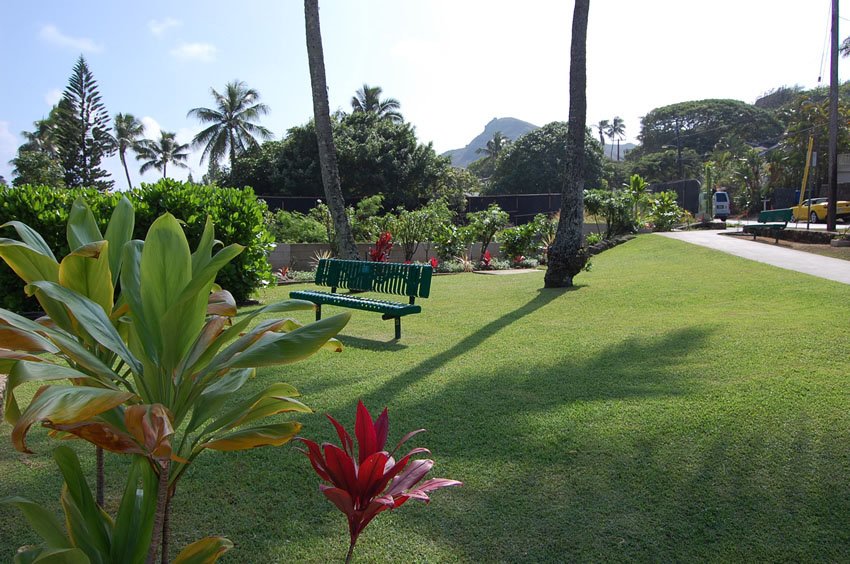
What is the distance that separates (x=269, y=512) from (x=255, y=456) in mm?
682

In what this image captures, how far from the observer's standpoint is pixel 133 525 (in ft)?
5.62

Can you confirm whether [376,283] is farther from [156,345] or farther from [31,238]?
[156,345]

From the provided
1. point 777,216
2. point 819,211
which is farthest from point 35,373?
point 819,211

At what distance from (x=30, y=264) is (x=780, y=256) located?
15.8m

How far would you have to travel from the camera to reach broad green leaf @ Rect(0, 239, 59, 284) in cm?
173

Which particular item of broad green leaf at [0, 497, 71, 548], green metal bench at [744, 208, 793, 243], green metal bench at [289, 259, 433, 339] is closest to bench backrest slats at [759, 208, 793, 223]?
green metal bench at [744, 208, 793, 243]

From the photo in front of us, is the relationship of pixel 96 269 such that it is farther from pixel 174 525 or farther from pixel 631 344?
pixel 631 344

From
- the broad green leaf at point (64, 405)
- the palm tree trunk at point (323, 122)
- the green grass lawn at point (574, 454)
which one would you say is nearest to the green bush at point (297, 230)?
the palm tree trunk at point (323, 122)

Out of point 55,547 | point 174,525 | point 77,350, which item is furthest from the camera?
point 174,525

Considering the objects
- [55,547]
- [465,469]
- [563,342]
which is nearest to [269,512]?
[465,469]

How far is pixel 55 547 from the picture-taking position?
1.63 m

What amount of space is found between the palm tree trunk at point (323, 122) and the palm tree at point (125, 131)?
5321 centimetres

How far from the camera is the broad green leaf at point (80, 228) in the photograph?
78.8 inches

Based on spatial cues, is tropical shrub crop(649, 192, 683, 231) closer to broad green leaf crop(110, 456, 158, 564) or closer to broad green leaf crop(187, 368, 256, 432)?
broad green leaf crop(187, 368, 256, 432)
